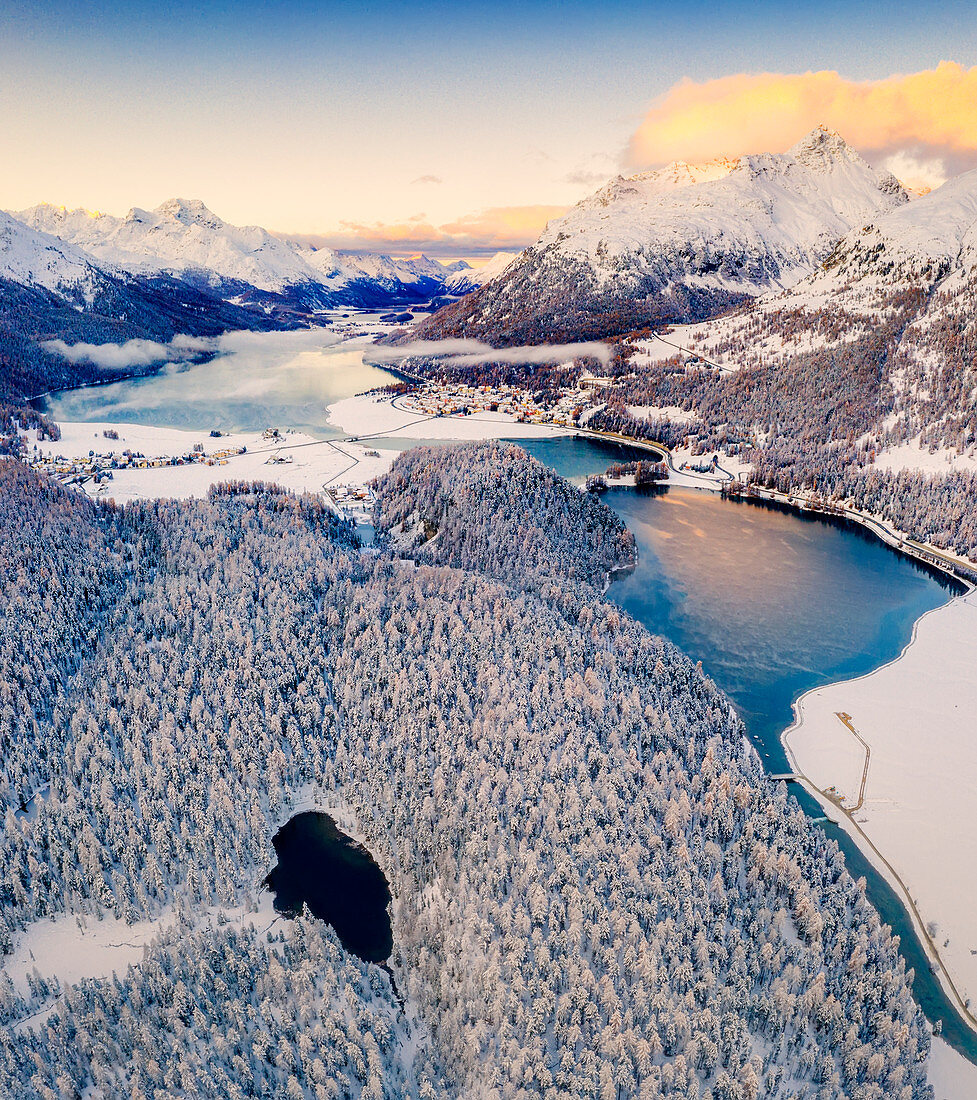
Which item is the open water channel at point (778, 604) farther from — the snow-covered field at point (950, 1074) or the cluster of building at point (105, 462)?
the cluster of building at point (105, 462)

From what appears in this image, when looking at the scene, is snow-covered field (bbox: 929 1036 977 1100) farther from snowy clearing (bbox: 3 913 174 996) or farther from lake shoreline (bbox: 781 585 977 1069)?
snowy clearing (bbox: 3 913 174 996)

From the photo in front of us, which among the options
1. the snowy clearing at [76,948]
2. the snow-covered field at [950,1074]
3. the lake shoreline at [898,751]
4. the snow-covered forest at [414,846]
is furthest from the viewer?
the lake shoreline at [898,751]

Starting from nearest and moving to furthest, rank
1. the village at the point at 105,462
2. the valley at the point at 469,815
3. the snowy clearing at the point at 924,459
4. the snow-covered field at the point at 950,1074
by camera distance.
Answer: the valley at the point at 469,815 < the snow-covered field at the point at 950,1074 < the snowy clearing at the point at 924,459 < the village at the point at 105,462

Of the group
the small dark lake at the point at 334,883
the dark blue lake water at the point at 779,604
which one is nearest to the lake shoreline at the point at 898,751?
the dark blue lake water at the point at 779,604

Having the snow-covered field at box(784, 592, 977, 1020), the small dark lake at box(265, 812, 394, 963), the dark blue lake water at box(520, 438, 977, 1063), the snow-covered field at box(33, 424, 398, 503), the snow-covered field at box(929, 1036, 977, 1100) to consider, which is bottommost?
the snow-covered field at box(929, 1036, 977, 1100)

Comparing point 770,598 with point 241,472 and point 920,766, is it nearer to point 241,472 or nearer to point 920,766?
A: point 920,766

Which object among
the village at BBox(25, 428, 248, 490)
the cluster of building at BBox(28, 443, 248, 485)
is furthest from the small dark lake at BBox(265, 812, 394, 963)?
the cluster of building at BBox(28, 443, 248, 485)

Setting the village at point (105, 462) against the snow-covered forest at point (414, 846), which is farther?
the village at point (105, 462)

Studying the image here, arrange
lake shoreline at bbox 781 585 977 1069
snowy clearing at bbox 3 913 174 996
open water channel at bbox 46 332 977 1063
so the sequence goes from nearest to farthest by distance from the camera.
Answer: snowy clearing at bbox 3 913 174 996, lake shoreline at bbox 781 585 977 1069, open water channel at bbox 46 332 977 1063
